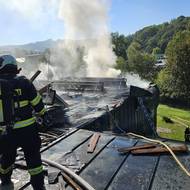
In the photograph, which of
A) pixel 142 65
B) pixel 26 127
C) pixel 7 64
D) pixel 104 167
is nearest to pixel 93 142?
pixel 104 167

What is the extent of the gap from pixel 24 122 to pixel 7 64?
31.9 inches

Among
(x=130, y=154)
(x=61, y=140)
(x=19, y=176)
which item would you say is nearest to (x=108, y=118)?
(x=61, y=140)

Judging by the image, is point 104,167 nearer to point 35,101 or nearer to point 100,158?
point 100,158

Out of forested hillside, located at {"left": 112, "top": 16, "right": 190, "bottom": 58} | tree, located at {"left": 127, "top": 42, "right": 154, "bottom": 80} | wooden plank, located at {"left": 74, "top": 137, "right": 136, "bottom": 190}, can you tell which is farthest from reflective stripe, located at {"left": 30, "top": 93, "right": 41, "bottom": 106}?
forested hillside, located at {"left": 112, "top": 16, "right": 190, "bottom": 58}

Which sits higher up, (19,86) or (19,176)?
(19,86)

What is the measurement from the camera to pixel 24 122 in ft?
12.8

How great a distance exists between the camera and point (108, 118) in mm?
9219

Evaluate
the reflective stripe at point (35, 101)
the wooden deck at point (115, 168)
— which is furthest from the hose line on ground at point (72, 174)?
the reflective stripe at point (35, 101)

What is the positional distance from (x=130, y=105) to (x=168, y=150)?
6.16 meters

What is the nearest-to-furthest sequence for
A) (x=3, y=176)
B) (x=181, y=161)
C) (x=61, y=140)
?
(x=3, y=176), (x=181, y=161), (x=61, y=140)

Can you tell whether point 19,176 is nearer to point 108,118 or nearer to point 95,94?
point 108,118

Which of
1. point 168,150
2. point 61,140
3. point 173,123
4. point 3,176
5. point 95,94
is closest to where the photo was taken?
point 3,176

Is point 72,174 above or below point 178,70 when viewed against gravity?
above

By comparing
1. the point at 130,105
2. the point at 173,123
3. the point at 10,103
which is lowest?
the point at 173,123
